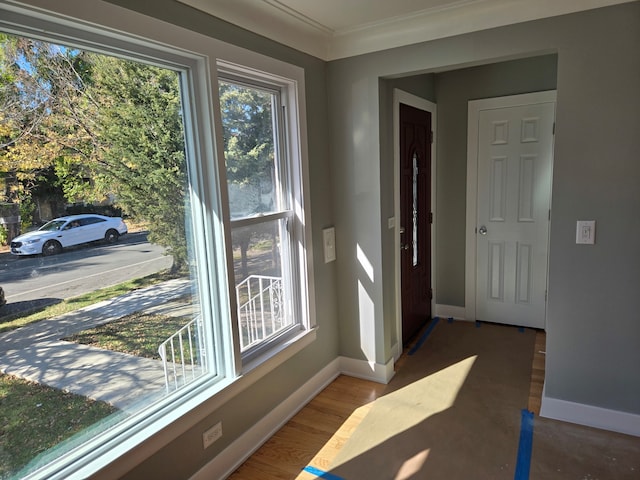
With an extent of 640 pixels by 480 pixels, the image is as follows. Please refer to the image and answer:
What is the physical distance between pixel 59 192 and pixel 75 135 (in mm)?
220

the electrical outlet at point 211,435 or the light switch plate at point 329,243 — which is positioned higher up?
the light switch plate at point 329,243

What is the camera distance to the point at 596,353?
7.46ft

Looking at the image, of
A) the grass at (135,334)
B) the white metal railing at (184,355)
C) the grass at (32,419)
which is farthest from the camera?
the white metal railing at (184,355)

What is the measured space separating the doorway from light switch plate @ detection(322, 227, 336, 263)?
1.67 ft

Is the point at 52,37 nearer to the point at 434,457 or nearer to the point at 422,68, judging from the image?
the point at 422,68

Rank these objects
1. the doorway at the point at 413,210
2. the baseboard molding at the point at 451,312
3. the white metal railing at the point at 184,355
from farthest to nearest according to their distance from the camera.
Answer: the baseboard molding at the point at 451,312
the doorway at the point at 413,210
the white metal railing at the point at 184,355

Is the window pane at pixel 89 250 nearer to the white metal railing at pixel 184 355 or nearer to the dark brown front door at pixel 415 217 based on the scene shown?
the white metal railing at pixel 184 355

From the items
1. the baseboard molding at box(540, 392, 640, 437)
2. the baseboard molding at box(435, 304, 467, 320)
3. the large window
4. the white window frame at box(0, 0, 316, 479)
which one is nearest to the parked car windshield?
the white window frame at box(0, 0, 316, 479)

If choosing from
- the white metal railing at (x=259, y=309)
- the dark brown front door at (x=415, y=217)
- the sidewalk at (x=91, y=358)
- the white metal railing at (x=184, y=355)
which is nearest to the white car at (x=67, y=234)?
the sidewalk at (x=91, y=358)

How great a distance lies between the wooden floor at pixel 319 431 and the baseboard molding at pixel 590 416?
0.11 meters

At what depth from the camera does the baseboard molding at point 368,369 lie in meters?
2.96

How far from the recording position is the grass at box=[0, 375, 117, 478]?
137cm

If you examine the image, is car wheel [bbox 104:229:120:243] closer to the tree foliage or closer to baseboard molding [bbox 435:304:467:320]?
the tree foliage

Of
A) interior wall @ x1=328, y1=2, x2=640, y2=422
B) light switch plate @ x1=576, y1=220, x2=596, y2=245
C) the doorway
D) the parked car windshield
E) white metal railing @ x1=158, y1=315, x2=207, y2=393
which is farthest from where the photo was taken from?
the doorway
